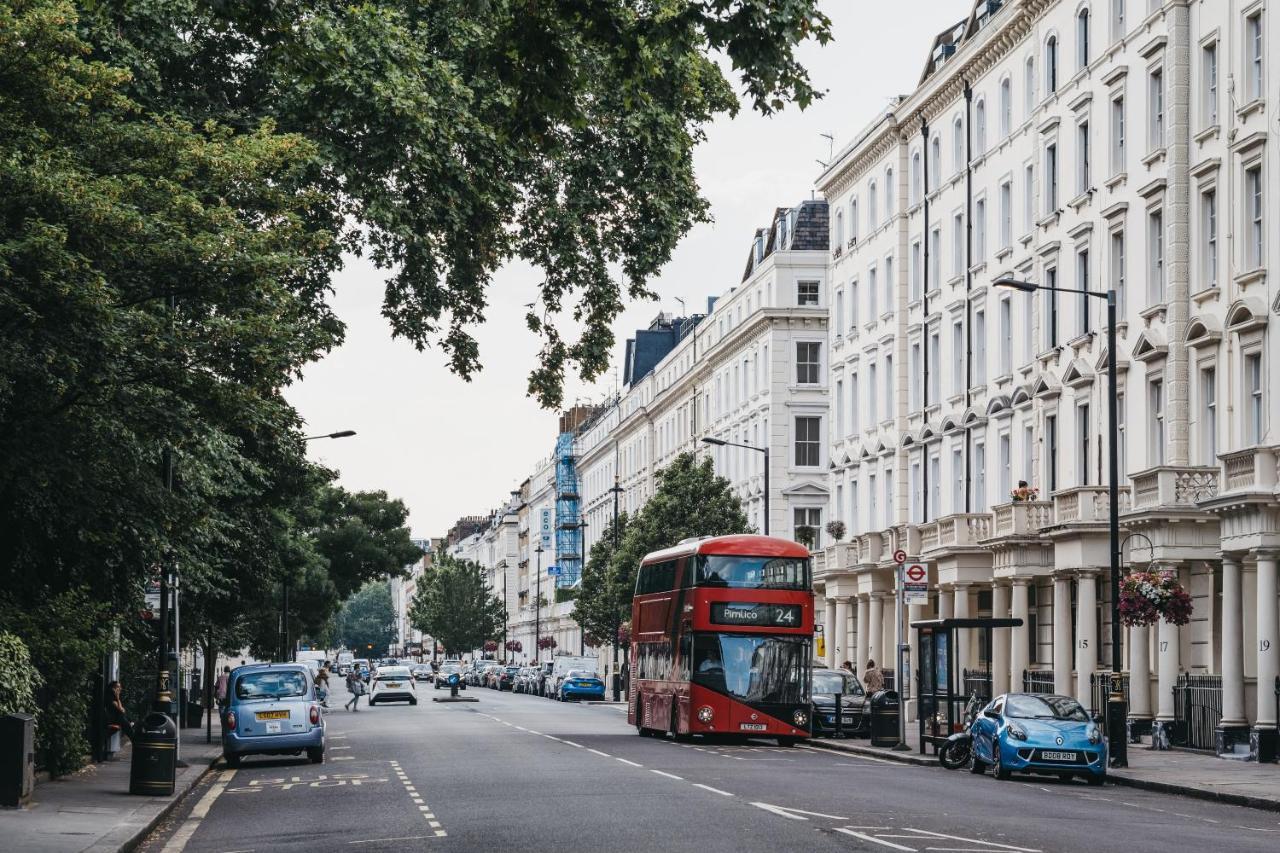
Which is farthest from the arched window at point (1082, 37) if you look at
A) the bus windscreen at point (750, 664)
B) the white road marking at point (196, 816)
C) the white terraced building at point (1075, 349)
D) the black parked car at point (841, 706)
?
the white road marking at point (196, 816)

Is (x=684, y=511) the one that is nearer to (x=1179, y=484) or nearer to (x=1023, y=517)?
(x=1023, y=517)

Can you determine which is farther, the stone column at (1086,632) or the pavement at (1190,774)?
the stone column at (1086,632)

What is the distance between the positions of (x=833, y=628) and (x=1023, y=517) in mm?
21460

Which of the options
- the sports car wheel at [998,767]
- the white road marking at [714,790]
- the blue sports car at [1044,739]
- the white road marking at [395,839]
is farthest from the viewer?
the sports car wheel at [998,767]

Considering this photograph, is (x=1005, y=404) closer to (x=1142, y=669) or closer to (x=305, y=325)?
(x=1142, y=669)

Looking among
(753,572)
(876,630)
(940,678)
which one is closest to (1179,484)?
(940,678)

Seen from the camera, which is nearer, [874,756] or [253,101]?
[253,101]

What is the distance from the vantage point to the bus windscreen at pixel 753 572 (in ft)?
131

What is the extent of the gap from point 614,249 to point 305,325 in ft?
19.2

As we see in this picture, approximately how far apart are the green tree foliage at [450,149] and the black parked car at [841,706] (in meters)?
18.3

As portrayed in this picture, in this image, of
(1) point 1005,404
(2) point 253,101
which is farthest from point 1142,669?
(2) point 253,101

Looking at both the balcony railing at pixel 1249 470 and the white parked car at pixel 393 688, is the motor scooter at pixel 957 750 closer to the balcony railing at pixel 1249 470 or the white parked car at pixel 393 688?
the balcony railing at pixel 1249 470

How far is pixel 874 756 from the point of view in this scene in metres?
38.6

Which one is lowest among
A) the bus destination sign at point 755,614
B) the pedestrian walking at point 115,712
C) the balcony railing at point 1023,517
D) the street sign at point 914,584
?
the pedestrian walking at point 115,712
